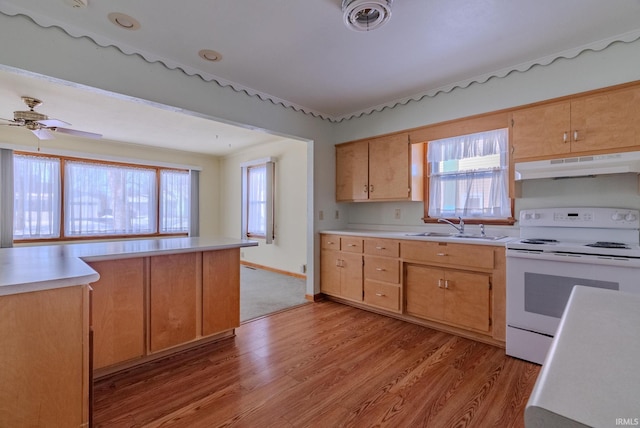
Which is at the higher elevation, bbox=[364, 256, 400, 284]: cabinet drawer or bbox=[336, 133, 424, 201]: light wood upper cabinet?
bbox=[336, 133, 424, 201]: light wood upper cabinet

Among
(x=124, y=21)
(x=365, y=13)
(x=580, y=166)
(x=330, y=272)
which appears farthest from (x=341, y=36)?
(x=330, y=272)

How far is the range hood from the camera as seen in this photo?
2.10 meters

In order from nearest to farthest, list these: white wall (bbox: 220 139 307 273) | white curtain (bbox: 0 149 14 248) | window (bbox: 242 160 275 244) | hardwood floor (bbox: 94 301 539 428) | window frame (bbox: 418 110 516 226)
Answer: hardwood floor (bbox: 94 301 539 428), window frame (bbox: 418 110 516 226), white curtain (bbox: 0 149 14 248), white wall (bbox: 220 139 307 273), window (bbox: 242 160 275 244)

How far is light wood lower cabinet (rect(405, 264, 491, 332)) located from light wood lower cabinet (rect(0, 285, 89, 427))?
2.63m

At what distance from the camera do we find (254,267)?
19.6 ft

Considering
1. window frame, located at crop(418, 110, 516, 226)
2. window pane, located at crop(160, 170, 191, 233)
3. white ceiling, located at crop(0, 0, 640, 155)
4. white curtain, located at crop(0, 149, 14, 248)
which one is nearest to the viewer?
white ceiling, located at crop(0, 0, 640, 155)

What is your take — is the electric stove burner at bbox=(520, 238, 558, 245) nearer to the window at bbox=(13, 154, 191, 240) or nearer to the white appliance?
the white appliance

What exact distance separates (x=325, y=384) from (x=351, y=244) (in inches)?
70.3

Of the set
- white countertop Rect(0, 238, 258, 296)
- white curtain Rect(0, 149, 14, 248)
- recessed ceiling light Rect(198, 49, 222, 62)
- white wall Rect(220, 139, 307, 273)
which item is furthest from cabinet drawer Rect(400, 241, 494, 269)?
white curtain Rect(0, 149, 14, 248)

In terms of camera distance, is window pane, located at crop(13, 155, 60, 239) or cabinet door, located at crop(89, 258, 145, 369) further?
window pane, located at crop(13, 155, 60, 239)

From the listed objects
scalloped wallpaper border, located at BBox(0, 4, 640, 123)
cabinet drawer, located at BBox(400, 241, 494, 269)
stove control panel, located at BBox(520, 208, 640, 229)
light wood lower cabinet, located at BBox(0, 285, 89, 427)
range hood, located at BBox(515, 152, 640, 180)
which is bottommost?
light wood lower cabinet, located at BBox(0, 285, 89, 427)

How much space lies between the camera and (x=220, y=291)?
2.60 m

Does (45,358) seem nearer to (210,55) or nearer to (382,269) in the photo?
(210,55)

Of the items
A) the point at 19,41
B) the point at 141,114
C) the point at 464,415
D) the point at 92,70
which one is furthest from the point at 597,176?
the point at 141,114
